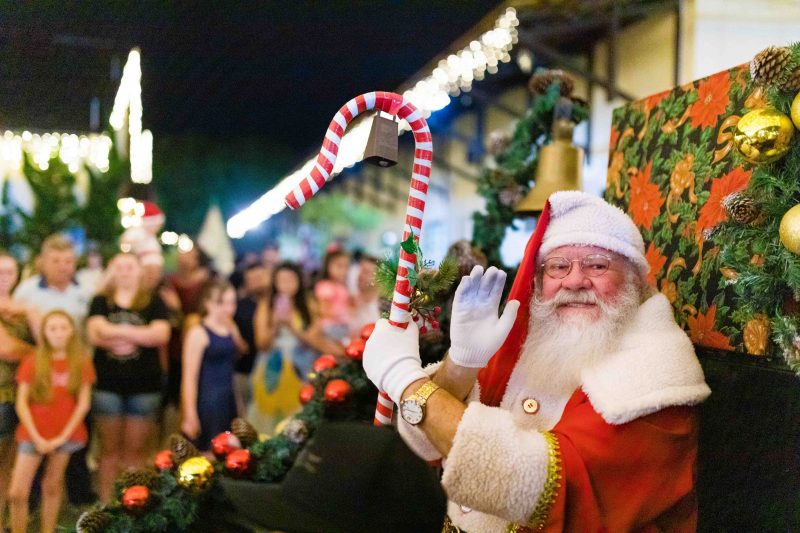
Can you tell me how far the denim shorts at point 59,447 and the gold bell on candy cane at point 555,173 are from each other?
291cm

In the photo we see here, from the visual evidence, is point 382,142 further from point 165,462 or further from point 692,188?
point 165,462

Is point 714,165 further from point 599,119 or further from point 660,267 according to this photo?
point 599,119

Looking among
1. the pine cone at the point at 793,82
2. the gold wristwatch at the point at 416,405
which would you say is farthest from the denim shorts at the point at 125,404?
the pine cone at the point at 793,82

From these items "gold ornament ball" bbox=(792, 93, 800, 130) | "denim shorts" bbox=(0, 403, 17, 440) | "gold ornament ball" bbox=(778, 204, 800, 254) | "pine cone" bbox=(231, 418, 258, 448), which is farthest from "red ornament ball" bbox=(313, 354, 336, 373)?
"denim shorts" bbox=(0, 403, 17, 440)

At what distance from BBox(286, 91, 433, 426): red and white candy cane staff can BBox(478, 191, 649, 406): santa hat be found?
0.36 metres

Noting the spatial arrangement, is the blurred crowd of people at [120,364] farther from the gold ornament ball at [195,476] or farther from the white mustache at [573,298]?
the white mustache at [573,298]

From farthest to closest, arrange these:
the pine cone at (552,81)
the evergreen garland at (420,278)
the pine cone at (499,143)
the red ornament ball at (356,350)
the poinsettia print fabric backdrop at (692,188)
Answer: the pine cone at (499,143), the pine cone at (552,81), the red ornament ball at (356,350), the poinsettia print fabric backdrop at (692,188), the evergreen garland at (420,278)

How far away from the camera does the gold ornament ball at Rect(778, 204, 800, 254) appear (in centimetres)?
133

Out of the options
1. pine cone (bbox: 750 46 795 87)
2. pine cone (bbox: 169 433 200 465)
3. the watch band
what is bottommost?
pine cone (bbox: 169 433 200 465)

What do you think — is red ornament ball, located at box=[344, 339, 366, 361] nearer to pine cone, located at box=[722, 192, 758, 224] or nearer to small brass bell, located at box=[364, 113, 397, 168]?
small brass bell, located at box=[364, 113, 397, 168]

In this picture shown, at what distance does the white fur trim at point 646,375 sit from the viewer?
4.75 ft

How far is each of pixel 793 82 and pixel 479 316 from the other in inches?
34.9

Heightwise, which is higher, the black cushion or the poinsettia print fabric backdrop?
the poinsettia print fabric backdrop

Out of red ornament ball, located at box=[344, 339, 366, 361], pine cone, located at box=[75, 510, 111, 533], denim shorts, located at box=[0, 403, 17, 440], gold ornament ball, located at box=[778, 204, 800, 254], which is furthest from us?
denim shorts, located at box=[0, 403, 17, 440]
